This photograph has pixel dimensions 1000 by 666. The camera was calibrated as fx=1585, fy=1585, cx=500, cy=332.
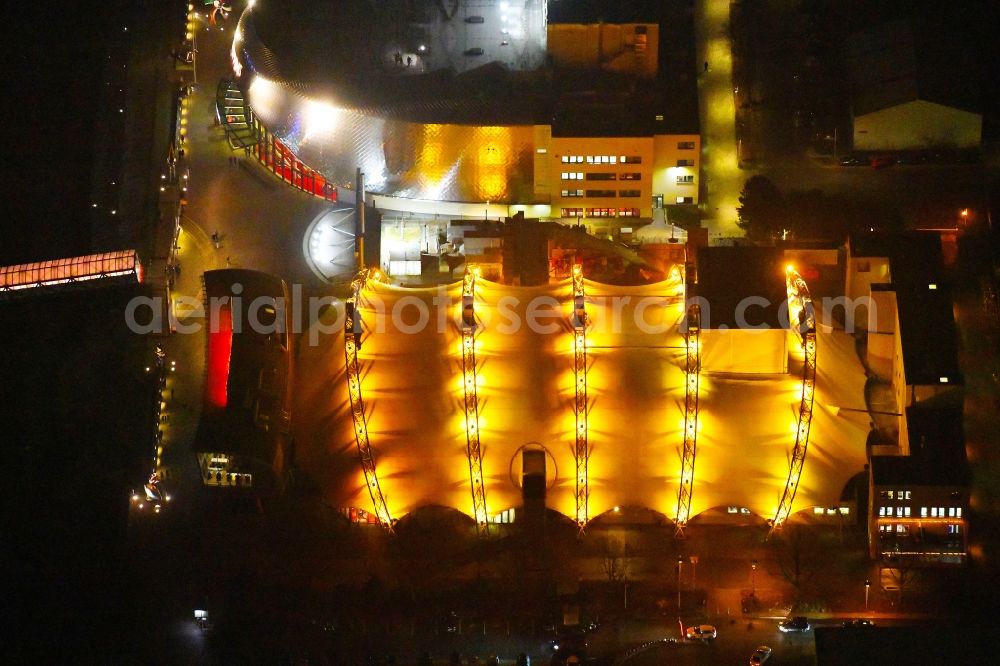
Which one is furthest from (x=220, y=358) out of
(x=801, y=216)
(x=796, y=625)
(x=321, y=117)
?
(x=801, y=216)

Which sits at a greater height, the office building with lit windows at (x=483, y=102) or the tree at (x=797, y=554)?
the office building with lit windows at (x=483, y=102)

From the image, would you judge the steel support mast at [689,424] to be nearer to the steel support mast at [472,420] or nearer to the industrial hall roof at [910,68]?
the steel support mast at [472,420]

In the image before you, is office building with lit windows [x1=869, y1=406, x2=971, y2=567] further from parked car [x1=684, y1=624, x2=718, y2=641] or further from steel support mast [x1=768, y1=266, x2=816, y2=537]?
parked car [x1=684, y1=624, x2=718, y2=641]

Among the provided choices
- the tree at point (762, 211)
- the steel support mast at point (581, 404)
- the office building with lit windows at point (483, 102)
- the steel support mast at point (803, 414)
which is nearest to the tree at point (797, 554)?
the steel support mast at point (803, 414)

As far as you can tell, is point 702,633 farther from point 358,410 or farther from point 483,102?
point 483,102

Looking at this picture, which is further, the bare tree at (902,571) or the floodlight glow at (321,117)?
the floodlight glow at (321,117)

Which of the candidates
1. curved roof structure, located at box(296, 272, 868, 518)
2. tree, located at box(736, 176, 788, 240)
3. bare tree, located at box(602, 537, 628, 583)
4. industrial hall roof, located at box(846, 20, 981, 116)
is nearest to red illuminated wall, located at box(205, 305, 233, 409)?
curved roof structure, located at box(296, 272, 868, 518)
